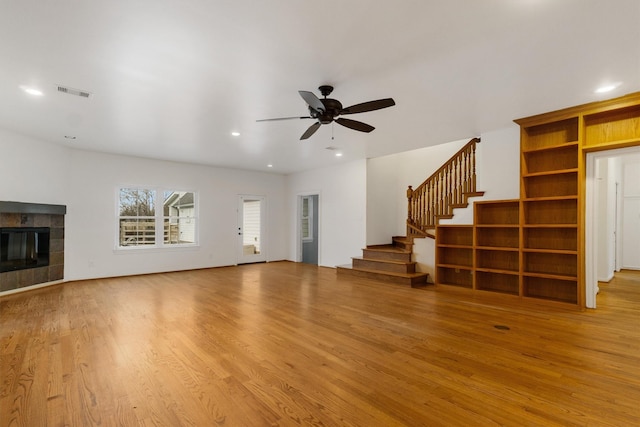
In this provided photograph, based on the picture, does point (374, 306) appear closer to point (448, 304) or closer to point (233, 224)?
point (448, 304)

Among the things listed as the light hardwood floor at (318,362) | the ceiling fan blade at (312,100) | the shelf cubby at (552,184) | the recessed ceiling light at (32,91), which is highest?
the recessed ceiling light at (32,91)

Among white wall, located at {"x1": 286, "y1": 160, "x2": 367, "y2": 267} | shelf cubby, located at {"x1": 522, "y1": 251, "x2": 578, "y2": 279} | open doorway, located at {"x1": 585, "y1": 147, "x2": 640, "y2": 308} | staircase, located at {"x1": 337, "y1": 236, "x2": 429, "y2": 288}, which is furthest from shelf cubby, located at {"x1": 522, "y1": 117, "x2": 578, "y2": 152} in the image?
white wall, located at {"x1": 286, "y1": 160, "x2": 367, "y2": 267}

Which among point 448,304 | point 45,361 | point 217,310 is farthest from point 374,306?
point 45,361

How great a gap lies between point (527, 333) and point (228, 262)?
6.97 m

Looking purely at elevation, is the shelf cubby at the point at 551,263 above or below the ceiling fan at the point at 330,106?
below

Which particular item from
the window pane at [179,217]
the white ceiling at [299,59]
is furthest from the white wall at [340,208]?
the window pane at [179,217]

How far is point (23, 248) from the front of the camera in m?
5.43

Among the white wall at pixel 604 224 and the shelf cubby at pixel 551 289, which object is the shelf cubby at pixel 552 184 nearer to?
the shelf cubby at pixel 551 289

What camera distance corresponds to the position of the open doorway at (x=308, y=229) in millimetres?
9125

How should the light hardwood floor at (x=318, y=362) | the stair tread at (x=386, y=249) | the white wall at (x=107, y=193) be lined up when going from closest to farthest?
the light hardwood floor at (x=318, y=362), the white wall at (x=107, y=193), the stair tread at (x=386, y=249)

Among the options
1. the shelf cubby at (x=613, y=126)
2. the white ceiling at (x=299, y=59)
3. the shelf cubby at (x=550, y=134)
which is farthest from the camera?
the shelf cubby at (x=550, y=134)

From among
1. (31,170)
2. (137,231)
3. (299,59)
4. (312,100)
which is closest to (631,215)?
(312,100)

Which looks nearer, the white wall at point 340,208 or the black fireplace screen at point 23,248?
the black fireplace screen at point 23,248

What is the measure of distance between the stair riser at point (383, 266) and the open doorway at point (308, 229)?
2.45 m
